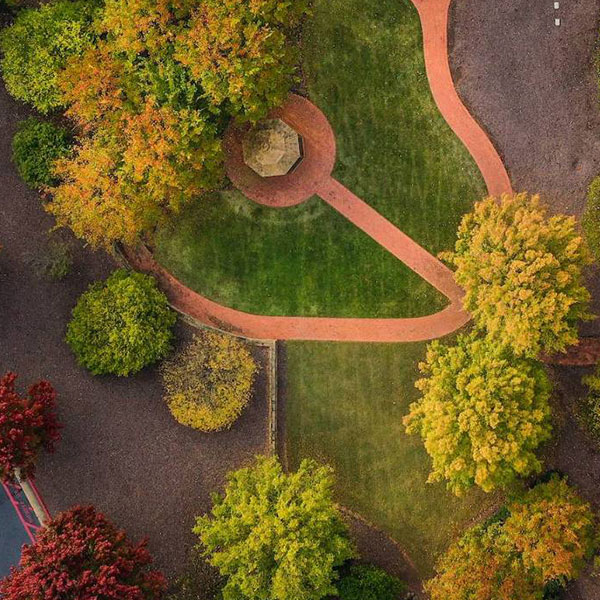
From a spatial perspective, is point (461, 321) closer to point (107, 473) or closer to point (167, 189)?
point (167, 189)

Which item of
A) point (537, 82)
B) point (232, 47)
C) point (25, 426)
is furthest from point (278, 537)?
point (537, 82)

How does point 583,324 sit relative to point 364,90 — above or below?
below

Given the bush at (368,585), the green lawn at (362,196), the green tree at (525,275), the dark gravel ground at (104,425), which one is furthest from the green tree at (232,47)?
the bush at (368,585)

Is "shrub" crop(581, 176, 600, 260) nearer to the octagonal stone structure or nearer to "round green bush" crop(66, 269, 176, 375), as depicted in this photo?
the octagonal stone structure

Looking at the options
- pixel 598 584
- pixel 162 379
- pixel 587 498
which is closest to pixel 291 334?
pixel 162 379

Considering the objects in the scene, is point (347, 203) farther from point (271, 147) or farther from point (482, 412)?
point (482, 412)
